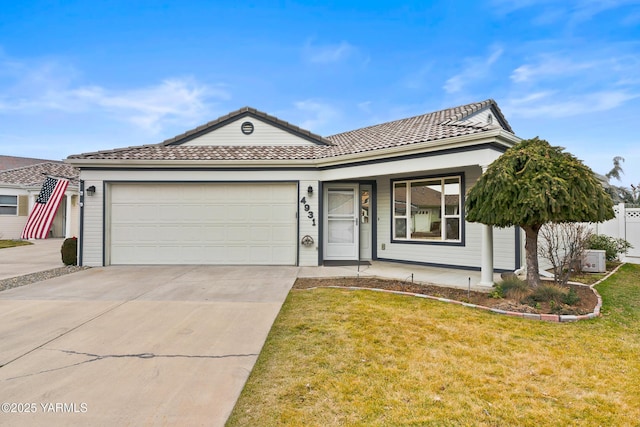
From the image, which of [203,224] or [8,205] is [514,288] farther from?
[8,205]

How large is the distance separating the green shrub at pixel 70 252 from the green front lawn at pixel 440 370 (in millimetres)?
7629

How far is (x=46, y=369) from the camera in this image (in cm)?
312

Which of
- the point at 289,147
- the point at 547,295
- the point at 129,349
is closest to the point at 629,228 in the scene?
the point at 547,295

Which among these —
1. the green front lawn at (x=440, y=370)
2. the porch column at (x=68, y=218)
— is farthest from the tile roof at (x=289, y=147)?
the porch column at (x=68, y=218)

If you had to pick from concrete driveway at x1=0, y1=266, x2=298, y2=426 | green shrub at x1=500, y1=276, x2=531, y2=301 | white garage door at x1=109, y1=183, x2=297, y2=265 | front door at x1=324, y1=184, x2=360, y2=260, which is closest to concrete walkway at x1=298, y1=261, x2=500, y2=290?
green shrub at x1=500, y1=276, x2=531, y2=301

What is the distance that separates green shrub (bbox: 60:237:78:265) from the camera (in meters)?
8.88

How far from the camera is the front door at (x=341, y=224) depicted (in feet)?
32.2

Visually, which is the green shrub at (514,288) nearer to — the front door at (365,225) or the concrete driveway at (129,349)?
the concrete driveway at (129,349)

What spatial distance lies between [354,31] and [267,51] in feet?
11.6

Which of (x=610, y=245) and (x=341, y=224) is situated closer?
(x=610, y=245)

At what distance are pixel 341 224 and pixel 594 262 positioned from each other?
6.88m

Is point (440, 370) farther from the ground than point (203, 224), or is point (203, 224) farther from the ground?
point (203, 224)

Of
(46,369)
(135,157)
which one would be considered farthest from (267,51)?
(46,369)

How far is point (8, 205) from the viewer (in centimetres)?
1742
